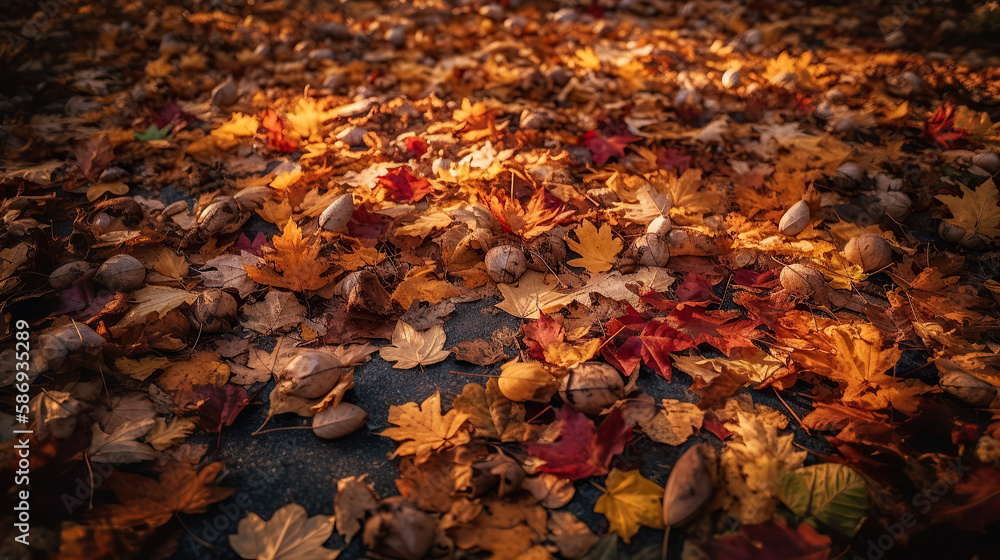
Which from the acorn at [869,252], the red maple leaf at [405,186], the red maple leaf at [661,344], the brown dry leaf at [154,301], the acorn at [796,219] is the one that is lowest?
the red maple leaf at [661,344]

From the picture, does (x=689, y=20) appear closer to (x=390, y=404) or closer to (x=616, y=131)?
(x=616, y=131)

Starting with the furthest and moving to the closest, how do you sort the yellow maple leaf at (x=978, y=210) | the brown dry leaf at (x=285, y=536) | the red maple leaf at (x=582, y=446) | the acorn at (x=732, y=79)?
1. the acorn at (x=732, y=79)
2. the yellow maple leaf at (x=978, y=210)
3. the red maple leaf at (x=582, y=446)
4. the brown dry leaf at (x=285, y=536)

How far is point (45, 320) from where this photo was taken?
71.2 inches

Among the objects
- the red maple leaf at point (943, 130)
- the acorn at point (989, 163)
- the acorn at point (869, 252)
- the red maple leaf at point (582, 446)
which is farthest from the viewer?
the red maple leaf at point (943, 130)

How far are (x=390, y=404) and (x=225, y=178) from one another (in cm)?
182

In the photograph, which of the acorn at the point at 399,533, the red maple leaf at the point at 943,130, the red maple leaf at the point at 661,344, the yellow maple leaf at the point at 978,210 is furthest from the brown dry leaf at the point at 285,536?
the red maple leaf at the point at 943,130

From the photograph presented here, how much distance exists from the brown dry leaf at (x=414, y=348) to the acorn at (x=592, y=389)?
1.65 ft

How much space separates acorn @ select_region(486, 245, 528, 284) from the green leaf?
3.81ft

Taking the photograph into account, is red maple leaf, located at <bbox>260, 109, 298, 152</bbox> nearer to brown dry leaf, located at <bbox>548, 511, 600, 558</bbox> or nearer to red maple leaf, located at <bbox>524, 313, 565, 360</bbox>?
red maple leaf, located at <bbox>524, 313, 565, 360</bbox>

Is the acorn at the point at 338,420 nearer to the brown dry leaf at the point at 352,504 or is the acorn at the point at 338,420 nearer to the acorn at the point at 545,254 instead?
the brown dry leaf at the point at 352,504

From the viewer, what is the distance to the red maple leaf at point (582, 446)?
4.70 feet

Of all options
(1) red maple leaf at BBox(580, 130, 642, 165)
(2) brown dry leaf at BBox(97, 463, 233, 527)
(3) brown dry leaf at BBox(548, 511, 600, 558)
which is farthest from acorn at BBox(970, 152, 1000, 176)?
(2) brown dry leaf at BBox(97, 463, 233, 527)

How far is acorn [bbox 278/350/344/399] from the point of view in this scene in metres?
1.63

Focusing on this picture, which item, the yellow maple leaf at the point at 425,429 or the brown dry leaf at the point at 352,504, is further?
the yellow maple leaf at the point at 425,429
